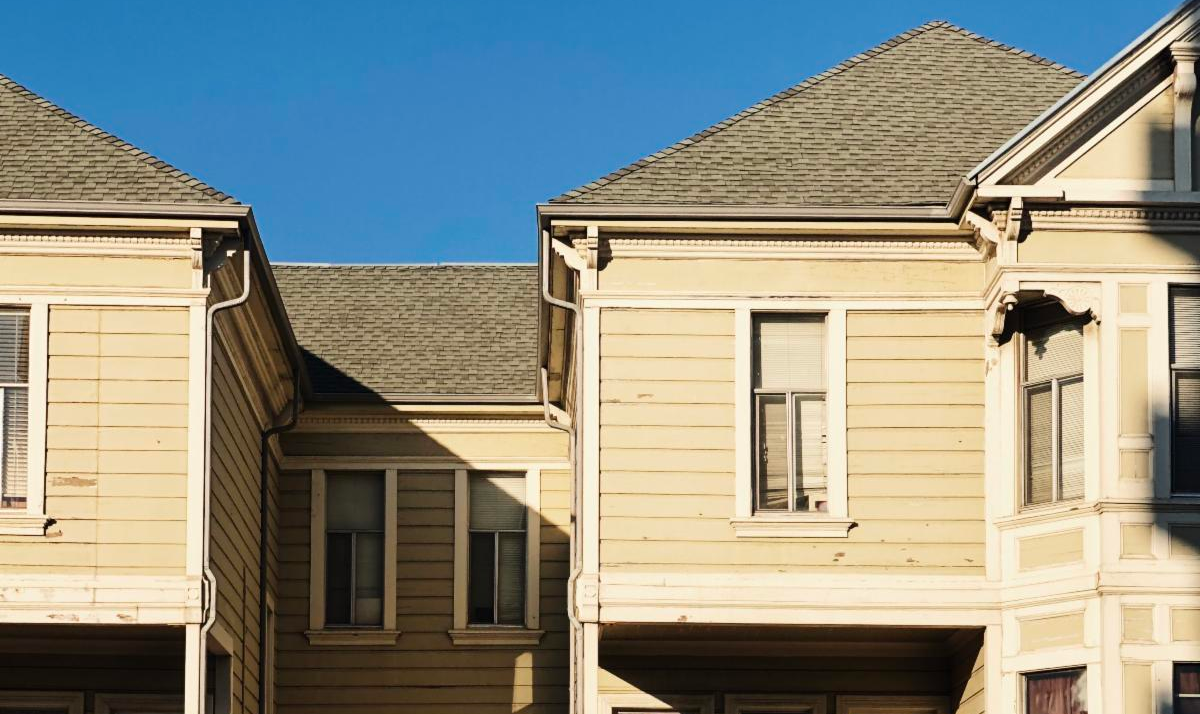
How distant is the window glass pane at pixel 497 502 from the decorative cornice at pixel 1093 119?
946 centimetres

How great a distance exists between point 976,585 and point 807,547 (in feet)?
5.28

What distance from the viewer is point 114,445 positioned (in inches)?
790

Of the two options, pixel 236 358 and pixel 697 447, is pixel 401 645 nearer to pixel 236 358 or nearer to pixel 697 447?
pixel 236 358

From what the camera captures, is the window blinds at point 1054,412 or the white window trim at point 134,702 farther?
the white window trim at point 134,702

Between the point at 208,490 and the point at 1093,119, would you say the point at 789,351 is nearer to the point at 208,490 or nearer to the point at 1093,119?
the point at 1093,119

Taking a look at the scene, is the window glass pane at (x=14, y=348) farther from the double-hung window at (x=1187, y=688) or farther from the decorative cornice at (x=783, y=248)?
the double-hung window at (x=1187, y=688)

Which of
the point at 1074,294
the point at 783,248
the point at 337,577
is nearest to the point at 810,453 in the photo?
the point at 783,248

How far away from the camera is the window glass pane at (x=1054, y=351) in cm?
2011

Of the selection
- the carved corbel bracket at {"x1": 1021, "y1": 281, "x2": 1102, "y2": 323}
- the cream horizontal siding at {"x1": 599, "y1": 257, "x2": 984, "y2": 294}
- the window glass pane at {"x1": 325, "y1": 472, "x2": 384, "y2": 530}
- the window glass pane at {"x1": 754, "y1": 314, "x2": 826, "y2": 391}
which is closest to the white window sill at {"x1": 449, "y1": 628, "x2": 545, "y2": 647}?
the window glass pane at {"x1": 325, "y1": 472, "x2": 384, "y2": 530}

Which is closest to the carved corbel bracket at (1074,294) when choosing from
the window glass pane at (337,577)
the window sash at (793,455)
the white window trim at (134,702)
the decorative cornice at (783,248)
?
the decorative cornice at (783,248)

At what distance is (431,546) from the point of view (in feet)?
89.0

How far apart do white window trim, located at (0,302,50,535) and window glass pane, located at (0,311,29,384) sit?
86 mm

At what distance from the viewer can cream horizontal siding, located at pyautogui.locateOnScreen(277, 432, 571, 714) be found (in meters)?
26.5

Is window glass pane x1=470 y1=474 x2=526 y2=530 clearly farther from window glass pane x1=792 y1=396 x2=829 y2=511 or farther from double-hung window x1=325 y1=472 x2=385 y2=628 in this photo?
window glass pane x1=792 y1=396 x2=829 y2=511
